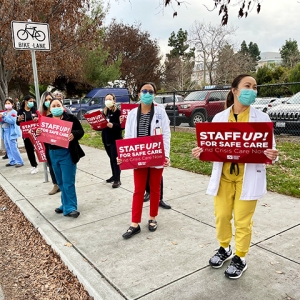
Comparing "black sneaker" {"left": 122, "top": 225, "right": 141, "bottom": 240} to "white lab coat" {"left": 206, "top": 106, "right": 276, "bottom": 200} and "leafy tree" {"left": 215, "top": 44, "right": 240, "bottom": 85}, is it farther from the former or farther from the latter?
"leafy tree" {"left": 215, "top": 44, "right": 240, "bottom": 85}

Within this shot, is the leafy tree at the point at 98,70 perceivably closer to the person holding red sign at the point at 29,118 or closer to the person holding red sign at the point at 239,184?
the person holding red sign at the point at 29,118

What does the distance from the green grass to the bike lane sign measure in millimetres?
4025

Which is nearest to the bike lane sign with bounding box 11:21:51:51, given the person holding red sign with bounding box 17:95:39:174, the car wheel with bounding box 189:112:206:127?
the person holding red sign with bounding box 17:95:39:174

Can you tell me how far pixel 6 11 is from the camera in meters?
9.62

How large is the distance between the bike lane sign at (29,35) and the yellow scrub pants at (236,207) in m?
5.01

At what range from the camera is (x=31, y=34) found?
247 inches

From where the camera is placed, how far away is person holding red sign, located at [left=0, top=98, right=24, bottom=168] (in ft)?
28.3

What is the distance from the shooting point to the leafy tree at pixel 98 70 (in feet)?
101

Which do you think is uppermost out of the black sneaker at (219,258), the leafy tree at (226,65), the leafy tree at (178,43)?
the leafy tree at (178,43)

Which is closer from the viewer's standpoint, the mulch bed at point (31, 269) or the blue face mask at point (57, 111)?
the mulch bed at point (31, 269)

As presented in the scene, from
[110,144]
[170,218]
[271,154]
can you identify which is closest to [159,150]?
[170,218]

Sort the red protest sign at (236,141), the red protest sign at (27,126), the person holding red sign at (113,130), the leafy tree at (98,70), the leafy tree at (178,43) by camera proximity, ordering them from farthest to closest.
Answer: the leafy tree at (178,43) < the leafy tree at (98,70) < the red protest sign at (27,126) < the person holding red sign at (113,130) < the red protest sign at (236,141)

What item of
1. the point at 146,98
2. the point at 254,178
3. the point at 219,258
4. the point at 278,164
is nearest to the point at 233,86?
the point at 254,178

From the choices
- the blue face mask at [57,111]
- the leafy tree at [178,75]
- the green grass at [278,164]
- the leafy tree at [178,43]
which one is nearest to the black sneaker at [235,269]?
the green grass at [278,164]
